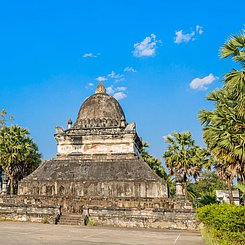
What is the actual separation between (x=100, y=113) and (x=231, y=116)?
836 inches

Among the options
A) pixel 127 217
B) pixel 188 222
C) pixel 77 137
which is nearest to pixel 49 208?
pixel 127 217

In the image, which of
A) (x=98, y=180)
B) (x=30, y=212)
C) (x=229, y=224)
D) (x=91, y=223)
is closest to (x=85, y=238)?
(x=229, y=224)

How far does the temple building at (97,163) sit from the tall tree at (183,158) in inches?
→ 125

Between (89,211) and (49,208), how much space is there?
2.81m

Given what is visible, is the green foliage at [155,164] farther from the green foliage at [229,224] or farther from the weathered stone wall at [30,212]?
the green foliage at [229,224]

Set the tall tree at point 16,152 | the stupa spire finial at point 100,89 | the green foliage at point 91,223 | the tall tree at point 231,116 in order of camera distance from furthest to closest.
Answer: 1. the stupa spire finial at point 100,89
2. the tall tree at point 16,152
3. the green foliage at point 91,223
4. the tall tree at point 231,116

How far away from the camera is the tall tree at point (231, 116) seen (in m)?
12.8

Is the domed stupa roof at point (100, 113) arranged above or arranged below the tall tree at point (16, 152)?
above

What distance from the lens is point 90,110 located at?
35.6 m

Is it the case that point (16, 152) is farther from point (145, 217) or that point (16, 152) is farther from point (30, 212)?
point (145, 217)

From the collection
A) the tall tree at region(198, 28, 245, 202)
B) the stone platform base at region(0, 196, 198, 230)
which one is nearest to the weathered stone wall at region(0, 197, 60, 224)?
the stone platform base at region(0, 196, 198, 230)

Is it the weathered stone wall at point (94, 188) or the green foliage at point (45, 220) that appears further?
the weathered stone wall at point (94, 188)

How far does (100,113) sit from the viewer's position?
34969 mm

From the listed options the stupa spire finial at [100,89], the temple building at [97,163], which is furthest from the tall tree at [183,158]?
the stupa spire finial at [100,89]
